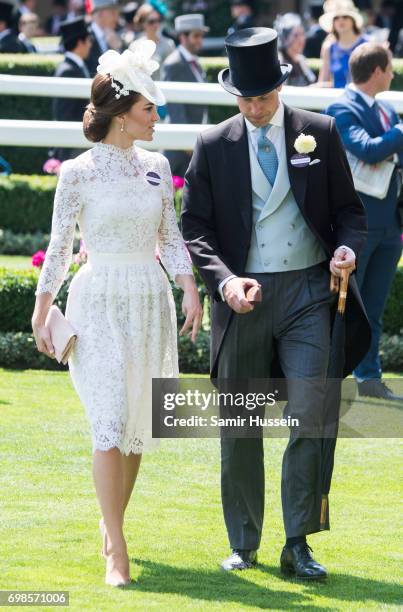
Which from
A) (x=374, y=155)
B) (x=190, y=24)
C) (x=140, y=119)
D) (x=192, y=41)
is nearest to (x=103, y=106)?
(x=140, y=119)

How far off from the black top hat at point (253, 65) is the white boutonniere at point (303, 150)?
0.21m

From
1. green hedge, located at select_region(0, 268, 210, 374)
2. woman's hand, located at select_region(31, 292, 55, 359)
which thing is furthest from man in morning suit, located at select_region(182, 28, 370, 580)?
green hedge, located at select_region(0, 268, 210, 374)

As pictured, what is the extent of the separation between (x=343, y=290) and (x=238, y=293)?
0.41 meters

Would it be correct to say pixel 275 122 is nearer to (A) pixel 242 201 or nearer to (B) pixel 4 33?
(A) pixel 242 201

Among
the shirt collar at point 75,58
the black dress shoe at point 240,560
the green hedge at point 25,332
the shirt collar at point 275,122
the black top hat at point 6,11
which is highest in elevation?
the shirt collar at point 275,122

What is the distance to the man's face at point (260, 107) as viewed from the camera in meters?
5.07

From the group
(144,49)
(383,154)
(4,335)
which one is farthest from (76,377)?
(4,335)

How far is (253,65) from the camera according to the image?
508 cm

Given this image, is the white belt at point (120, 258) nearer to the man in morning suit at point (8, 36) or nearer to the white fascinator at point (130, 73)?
the white fascinator at point (130, 73)

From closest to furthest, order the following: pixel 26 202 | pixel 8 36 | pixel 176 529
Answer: pixel 176 529
pixel 26 202
pixel 8 36

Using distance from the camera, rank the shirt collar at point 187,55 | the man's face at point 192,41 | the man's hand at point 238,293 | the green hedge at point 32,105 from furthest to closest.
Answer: the green hedge at point 32,105
the man's face at point 192,41
the shirt collar at point 187,55
the man's hand at point 238,293

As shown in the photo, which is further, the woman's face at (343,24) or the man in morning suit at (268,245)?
the woman's face at (343,24)

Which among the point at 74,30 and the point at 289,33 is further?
the point at 289,33

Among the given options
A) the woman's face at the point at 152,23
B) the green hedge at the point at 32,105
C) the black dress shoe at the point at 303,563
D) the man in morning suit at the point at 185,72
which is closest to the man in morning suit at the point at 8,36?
the green hedge at the point at 32,105
